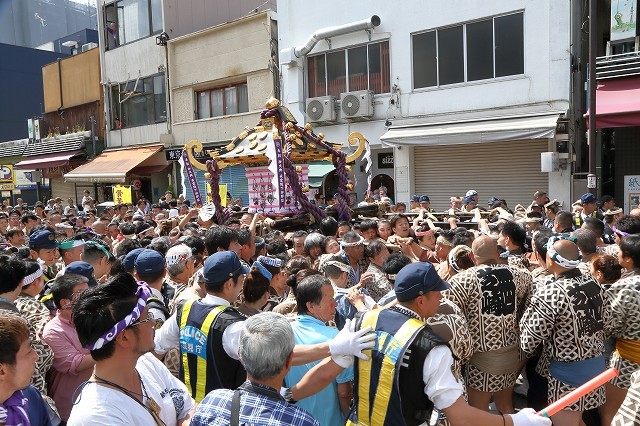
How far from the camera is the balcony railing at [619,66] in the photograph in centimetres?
1148

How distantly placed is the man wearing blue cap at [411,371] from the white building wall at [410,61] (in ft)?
38.3

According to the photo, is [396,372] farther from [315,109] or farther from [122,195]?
[315,109]

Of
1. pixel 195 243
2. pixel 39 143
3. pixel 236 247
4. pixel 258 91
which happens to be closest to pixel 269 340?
pixel 236 247

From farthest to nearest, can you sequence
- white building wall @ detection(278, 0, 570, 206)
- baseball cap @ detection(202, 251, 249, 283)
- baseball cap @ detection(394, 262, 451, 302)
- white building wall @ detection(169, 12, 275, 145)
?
white building wall @ detection(169, 12, 275, 145)
white building wall @ detection(278, 0, 570, 206)
baseball cap @ detection(202, 251, 249, 283)
baseball cap @ detection(394, 262, 451, 302)

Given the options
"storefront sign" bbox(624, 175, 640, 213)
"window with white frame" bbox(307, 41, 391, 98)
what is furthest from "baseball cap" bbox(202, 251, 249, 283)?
"window with white frame" bbox(307, 41, 391, 98)

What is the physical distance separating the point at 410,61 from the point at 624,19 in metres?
5.41

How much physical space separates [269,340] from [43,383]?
180 centimetres

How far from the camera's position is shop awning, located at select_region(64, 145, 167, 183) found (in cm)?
2084

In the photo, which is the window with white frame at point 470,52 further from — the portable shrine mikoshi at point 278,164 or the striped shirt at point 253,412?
the striped shirt at point 253,412

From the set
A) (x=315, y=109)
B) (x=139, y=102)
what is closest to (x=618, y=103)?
(x=315, y=109)

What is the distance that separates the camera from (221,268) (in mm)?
3215

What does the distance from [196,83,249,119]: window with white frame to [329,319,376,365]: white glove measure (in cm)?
1742

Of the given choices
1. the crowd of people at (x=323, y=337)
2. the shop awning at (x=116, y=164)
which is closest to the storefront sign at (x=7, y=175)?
the shop awning at (x=116, y=164)

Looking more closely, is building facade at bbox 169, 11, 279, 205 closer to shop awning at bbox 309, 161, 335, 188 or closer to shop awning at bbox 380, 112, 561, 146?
shop awning at bbox 309, 161, 335, 188
